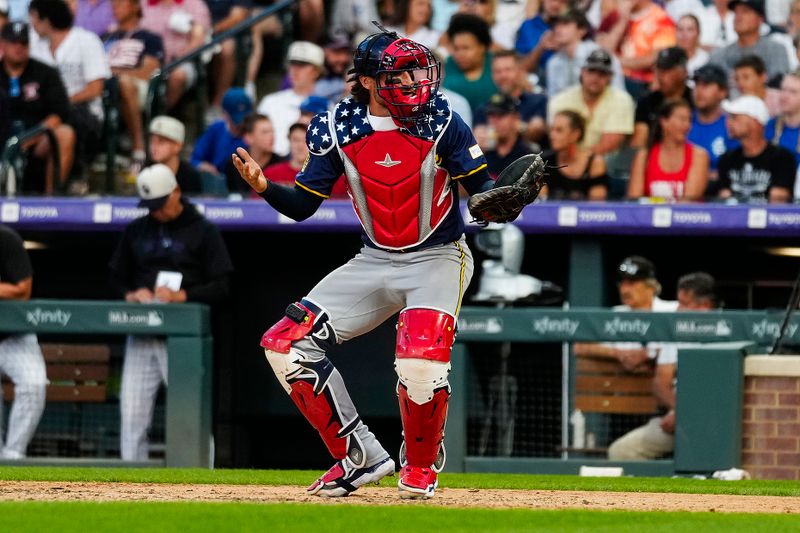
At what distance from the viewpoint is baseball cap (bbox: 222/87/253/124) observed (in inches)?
467

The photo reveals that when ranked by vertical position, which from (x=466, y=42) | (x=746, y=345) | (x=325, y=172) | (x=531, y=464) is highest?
(x=466, y=42)

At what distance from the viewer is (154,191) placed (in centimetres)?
984

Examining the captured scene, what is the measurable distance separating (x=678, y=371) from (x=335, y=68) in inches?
180

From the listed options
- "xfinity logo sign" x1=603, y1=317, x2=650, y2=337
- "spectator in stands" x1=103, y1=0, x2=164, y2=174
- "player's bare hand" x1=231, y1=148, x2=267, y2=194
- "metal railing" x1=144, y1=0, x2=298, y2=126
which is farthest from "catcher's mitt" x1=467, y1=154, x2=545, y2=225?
"spectator in stands" x1=103, y1=0, x2=164, y2=174

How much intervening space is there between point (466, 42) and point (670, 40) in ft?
5.44

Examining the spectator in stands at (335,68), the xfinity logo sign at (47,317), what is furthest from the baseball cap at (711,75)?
the xfinity logo sign at (47,317)

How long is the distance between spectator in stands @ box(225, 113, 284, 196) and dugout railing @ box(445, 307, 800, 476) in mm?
2568

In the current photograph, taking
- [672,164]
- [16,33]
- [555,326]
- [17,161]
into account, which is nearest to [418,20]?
[672,164]

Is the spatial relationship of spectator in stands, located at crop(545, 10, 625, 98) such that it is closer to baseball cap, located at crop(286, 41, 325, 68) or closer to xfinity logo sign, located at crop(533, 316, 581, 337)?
baseball cap, located at crop(286, 41, 325, 68)

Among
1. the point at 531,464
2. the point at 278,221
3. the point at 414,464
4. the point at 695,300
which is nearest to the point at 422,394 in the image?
the point at 414,464

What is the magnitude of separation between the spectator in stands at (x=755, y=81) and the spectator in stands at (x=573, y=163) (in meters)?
1.35

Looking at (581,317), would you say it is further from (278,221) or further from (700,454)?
(278,221)

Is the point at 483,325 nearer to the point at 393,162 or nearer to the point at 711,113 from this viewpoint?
the point at 711,113

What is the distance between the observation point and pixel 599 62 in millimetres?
11094
